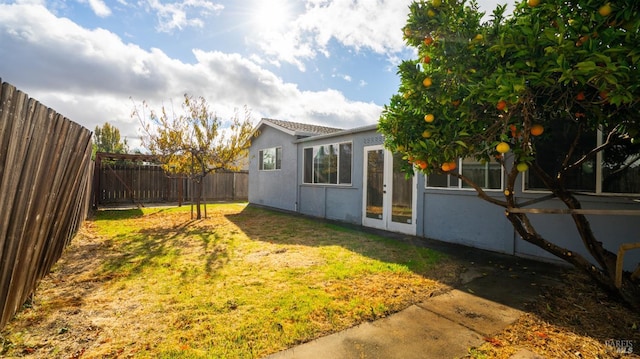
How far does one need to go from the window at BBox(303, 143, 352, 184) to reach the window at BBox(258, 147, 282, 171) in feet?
7.06

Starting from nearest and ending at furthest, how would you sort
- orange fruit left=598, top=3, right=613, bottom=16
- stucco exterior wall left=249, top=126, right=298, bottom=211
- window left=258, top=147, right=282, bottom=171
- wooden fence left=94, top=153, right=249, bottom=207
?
orange fruit left=598, top=3, right=613, bottom=16, stucco exterior wall left=249, top=126, right=298, bottom=211, window left=258, top=147, right=282, bottom=171, wooden fence left=94, top=153, right=249, bottom=207

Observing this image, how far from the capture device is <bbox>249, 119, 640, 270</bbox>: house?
489 centimetres

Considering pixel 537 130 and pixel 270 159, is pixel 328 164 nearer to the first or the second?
pixel 270 159

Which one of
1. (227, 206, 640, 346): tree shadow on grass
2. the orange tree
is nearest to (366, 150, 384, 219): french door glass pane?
(227, 206, 640, 346): tree shadow on grass

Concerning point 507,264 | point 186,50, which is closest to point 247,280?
point 507,264

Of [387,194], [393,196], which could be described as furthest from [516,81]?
[387,194]

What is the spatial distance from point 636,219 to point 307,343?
5191 mm

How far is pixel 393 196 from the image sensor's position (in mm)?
7941

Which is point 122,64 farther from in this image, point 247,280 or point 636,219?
point 636,219

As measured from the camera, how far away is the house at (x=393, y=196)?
489 centimetres

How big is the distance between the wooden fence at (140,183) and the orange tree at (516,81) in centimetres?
1323

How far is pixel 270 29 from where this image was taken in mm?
7613

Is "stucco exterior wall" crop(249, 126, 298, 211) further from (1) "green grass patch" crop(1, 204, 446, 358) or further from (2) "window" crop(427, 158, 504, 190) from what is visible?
(2) "window" crop(427, 158, 504, 190)

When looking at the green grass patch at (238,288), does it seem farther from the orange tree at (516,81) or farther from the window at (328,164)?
the window at (328,164)
